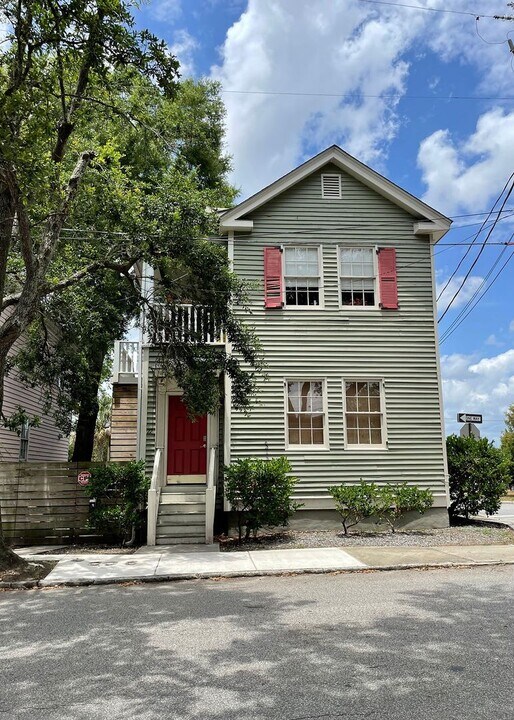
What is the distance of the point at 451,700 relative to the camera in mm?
3557

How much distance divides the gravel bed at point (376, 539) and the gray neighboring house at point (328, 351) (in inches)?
26.7

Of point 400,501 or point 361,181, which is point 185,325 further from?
point 400,501

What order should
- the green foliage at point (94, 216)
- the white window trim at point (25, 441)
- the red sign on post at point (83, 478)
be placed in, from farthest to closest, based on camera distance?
the white window trim at point (25, 441), the red sign on post at point (83, 478), the green foliage at point (94, 216)

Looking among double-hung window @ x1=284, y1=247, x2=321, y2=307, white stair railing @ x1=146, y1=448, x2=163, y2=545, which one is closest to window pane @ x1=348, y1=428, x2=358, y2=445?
double-hung window @ x1=284, y1=247, x2=321, y2=307

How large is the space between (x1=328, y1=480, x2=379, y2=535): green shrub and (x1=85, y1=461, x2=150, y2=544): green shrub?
3.96 metres

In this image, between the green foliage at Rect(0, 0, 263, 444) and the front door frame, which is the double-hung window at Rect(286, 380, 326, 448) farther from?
the front door frame

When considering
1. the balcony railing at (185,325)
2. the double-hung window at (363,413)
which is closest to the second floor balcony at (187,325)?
the balcony railing at (185,325)

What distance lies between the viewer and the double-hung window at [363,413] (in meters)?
12.7

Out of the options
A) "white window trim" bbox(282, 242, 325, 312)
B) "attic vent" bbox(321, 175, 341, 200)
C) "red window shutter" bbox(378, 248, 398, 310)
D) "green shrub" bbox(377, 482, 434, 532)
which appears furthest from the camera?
"attic vent" bbox(321, 175, 341, 200)

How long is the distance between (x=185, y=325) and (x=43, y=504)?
185 inches

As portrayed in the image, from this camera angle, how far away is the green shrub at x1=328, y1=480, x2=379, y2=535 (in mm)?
11648

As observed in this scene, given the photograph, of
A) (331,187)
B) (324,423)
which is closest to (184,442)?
(324,423)

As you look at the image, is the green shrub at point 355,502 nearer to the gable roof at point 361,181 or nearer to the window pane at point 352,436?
the window pane at point 352,436

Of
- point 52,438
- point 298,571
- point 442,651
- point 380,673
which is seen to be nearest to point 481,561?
point 298,571
